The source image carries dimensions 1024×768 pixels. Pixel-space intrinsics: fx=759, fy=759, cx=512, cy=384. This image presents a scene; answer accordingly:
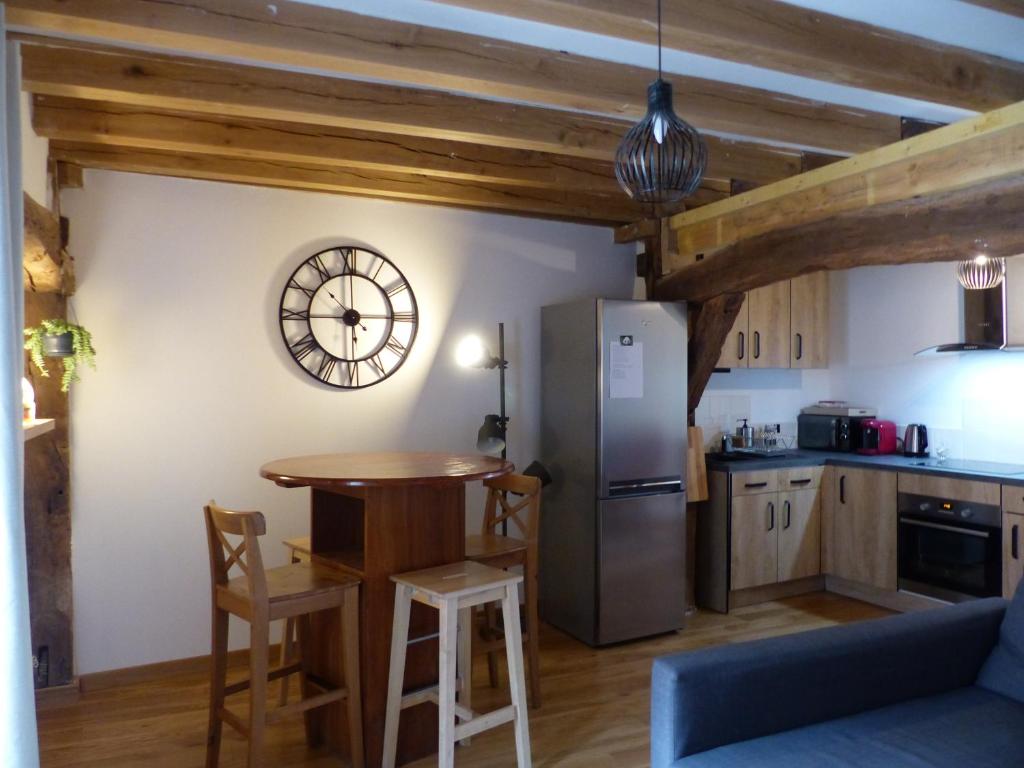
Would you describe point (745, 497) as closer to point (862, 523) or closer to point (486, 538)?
point (862, 523)

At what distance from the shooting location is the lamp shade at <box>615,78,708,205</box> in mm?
1776

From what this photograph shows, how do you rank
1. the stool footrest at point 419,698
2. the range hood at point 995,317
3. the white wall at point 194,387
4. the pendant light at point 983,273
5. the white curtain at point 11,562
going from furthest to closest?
1. the range hood at point 995,317
2. the pendant light at point 983,273
3. the white wall at point 194,387
4. the stool footrest at point 419,698
5. the white curtain at point 11,562

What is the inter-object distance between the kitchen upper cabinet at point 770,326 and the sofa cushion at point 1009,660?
Result: 266cm

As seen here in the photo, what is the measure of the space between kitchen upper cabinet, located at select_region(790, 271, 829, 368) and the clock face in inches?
102

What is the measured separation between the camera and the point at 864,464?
4.58 meters

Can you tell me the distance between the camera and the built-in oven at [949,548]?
398 centimetres

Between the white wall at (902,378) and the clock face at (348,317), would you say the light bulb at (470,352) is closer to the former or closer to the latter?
the clock face at (348,317)

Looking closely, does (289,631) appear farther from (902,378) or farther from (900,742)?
(902,378)

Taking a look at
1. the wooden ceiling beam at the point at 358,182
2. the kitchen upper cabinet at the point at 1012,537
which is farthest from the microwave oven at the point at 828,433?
the wooden ceiling beam at the point at 358,182

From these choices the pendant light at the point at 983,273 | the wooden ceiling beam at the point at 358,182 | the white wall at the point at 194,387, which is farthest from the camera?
the pendant light at the point at 983,273

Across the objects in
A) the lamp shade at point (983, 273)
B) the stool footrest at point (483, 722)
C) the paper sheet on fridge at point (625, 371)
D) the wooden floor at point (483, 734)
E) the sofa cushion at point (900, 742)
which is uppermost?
the lamp shade at point (983, 273)

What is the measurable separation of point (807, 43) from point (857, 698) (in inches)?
78.1

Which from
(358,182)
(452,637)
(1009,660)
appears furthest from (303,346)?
(1009,660)

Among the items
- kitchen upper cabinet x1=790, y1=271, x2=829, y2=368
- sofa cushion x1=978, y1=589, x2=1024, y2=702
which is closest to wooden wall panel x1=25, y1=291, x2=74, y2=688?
sofa cushion x1=978, y1=589, x2=1024, y2=702
